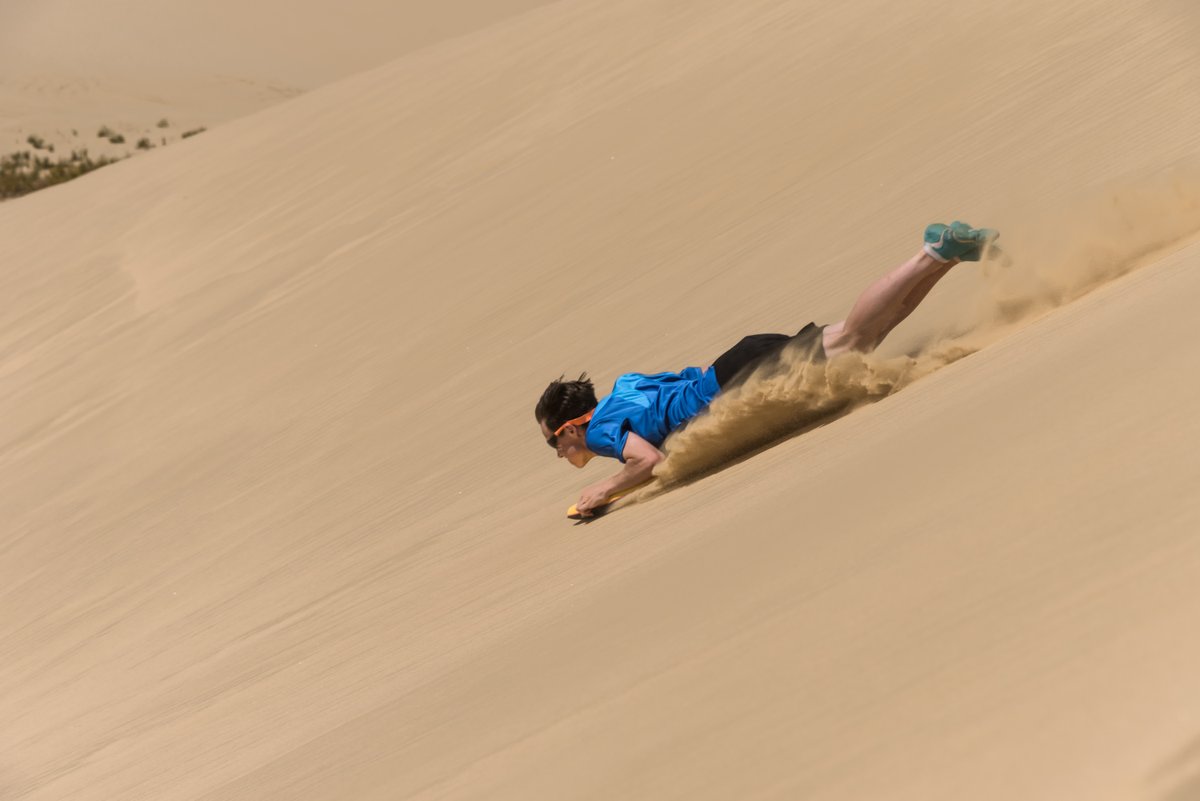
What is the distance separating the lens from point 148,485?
7043 millimetres

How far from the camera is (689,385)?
171 inches

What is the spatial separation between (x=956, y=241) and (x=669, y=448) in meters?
1.04

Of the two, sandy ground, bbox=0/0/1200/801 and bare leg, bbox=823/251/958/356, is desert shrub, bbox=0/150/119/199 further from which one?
bare leg, bbox=823/251/958/356

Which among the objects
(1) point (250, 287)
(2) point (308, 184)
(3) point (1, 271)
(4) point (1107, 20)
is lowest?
(4) point (1107, 20)

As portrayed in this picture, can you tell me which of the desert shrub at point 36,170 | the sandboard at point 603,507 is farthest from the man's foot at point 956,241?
the desert shrub at point 36,170

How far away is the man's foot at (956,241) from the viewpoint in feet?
12.1

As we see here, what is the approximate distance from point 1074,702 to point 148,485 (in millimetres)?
6099

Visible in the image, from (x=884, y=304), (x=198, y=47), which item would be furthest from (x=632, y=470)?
(x=198, y=47)

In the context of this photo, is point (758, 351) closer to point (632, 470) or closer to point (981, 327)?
point (632, 470)

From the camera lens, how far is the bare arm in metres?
4.20

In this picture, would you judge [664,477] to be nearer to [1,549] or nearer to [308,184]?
[1,549]

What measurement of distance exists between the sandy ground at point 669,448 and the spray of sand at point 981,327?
0.05 ft

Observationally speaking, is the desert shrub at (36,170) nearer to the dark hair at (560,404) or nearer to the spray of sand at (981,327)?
the dark hair at (560,404)

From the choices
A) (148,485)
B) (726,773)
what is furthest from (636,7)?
(726,773)
